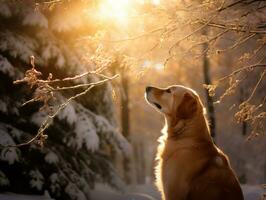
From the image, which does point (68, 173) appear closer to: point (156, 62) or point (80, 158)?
point (80, 158)

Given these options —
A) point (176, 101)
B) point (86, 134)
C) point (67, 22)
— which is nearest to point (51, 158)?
point (86, 134)

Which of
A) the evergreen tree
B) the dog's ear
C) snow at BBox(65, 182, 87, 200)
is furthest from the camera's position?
snow at BBox(65, 182, 87, 200)

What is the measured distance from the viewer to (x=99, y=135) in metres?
13.7

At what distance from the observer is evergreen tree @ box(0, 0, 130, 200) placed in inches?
452

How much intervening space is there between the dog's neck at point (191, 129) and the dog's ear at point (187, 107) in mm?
74

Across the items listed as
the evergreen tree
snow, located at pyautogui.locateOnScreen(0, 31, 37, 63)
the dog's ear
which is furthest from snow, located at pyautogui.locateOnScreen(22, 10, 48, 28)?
the dog's ear

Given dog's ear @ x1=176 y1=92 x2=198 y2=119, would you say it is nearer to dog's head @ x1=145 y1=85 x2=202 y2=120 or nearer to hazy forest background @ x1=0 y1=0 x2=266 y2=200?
dog's head @ x1=145 y1=85 x2=202 y2=120

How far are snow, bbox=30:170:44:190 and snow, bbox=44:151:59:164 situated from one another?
0.49 meters

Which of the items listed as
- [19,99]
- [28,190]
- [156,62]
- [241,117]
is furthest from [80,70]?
[241,117]

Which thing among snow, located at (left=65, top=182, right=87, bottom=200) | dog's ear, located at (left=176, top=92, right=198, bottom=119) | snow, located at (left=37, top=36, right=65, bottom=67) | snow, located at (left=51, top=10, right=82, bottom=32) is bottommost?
snow, located at (left=65, top=182, right=87, bottom=200)

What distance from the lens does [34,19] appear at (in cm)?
1268

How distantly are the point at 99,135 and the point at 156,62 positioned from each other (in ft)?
20.2

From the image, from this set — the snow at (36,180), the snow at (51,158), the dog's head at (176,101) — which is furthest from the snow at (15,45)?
the dog's head at (176,101)

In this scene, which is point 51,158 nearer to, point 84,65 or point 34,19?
point 84,65
